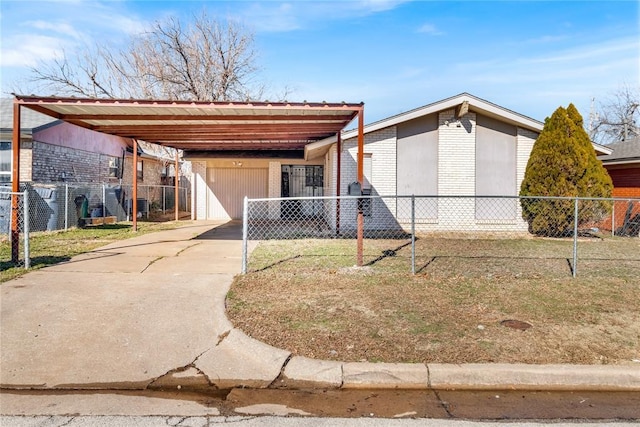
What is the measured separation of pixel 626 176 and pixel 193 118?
14.8 meters

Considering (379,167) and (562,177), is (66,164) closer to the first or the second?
(379,167)

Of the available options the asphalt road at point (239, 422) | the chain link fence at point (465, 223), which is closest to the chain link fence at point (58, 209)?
the asphalt road at point (239, 422)

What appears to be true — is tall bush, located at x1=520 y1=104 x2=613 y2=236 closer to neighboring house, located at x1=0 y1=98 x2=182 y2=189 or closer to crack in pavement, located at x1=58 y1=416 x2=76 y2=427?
crack in pavement, located at x1=58 y1=416 x2=76 y2=427

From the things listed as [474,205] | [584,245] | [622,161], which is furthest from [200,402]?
[622,161]

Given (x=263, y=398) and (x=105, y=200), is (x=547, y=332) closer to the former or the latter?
(x=263, y=398)

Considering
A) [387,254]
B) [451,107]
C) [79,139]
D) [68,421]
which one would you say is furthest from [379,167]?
[79,139]

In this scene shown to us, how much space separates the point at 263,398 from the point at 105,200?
49.9 feet

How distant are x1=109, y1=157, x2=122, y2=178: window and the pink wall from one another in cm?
24

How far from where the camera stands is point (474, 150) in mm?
13445

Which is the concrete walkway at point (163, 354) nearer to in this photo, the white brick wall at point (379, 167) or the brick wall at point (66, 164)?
the white brick wall at point (379, 167)

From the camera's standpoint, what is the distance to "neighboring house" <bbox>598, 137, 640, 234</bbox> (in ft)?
45.0

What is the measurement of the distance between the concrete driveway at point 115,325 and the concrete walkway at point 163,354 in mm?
11

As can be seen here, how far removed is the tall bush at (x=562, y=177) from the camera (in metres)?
11.8

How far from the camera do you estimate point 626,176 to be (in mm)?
15586
